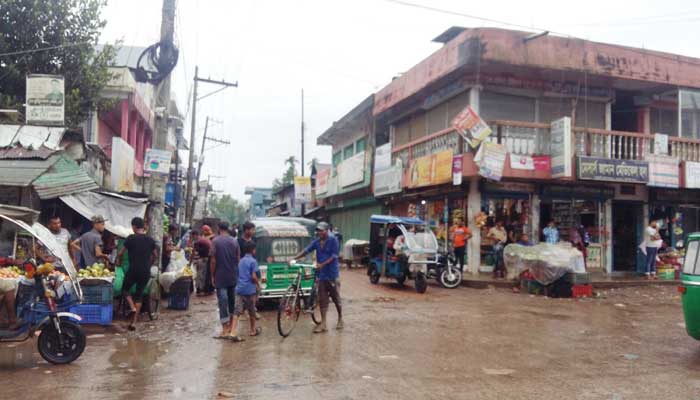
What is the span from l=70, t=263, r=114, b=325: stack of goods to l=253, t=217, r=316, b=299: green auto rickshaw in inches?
118

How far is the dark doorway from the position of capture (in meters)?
19.5

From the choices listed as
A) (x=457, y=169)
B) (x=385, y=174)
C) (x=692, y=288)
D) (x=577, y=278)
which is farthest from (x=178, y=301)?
(x=385, y=174)

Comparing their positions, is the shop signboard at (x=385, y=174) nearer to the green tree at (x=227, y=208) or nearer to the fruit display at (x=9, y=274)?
the fruit display at (x=9, y=274)

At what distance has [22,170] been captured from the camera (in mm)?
11078

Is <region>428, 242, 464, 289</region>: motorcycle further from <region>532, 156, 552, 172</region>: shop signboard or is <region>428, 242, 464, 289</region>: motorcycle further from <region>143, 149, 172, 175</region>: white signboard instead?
<region>143, 149, 172, 175</region>: white signboard

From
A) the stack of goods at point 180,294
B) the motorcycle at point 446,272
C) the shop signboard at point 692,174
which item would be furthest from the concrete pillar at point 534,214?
the stack of goods at point 180,294

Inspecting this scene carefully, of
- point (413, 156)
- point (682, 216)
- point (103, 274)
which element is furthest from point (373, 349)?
point (682, 216)

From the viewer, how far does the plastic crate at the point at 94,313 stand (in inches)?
358

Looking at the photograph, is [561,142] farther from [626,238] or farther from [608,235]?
[626,238]

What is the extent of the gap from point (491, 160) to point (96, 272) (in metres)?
11.0

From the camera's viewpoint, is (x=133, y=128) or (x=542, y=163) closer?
(x=542, y=163)

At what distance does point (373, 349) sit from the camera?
314 inches

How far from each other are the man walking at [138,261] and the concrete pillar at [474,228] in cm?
1085

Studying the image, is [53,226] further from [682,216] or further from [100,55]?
[682,216]
